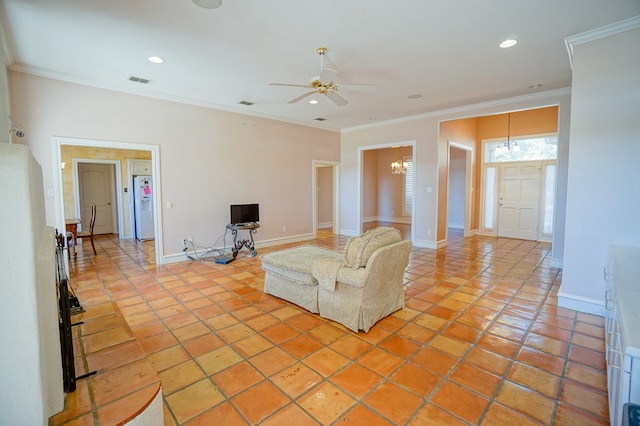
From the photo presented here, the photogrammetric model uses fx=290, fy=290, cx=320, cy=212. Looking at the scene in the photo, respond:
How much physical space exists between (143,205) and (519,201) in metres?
9.66

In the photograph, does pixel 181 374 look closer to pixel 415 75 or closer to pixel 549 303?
pixel 549 303

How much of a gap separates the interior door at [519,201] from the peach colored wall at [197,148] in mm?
4607

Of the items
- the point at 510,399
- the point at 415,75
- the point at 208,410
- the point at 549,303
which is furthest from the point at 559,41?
the point at 208,410

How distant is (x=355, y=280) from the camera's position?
2.73 metres

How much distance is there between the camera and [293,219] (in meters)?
7.25

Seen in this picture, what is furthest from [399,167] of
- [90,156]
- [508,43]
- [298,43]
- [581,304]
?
[90,156]

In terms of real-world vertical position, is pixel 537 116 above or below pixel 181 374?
above

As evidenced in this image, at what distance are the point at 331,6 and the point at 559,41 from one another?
265 cm

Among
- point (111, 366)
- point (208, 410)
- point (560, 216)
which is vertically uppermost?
point (560, 216)

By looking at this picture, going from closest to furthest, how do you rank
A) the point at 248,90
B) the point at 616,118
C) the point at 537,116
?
1. the point at 616,118
2. the point at 248,90
3. the point at 537,116

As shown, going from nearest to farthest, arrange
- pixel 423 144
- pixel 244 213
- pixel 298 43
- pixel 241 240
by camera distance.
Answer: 1. pixel 298 43
2. pixel 244 213
3. pixel 241 240
4. pixel 423 144

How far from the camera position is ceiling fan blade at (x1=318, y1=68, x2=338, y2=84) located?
322cm

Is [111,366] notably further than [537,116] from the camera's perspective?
No

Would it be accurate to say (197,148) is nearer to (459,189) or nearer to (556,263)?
(556,263)
